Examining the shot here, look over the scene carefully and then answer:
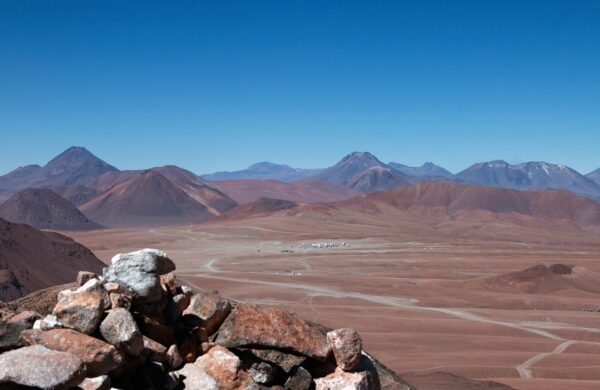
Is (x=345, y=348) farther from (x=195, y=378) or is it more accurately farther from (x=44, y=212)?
(x=44, y=212)

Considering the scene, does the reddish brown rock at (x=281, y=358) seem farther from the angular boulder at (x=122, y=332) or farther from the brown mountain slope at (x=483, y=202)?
the brown mountain slope at (x=483, y=202)

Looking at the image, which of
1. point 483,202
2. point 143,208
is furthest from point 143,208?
point 483,202

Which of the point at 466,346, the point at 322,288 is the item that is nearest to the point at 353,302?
the point at 322,288

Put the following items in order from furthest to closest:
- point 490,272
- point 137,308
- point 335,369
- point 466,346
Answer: point 490,272
point 466,346
point 335,369
point 137,308

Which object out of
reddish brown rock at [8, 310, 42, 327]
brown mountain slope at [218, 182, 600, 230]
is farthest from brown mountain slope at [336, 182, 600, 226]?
reddish brown rock at [8, 310, 42, 327]

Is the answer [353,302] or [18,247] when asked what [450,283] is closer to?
[353,302]

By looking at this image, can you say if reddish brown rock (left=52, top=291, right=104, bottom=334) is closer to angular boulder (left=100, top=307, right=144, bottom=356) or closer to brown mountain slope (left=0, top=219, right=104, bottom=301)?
angular boulder (left=100, top=307, right=144, bottom=356)
